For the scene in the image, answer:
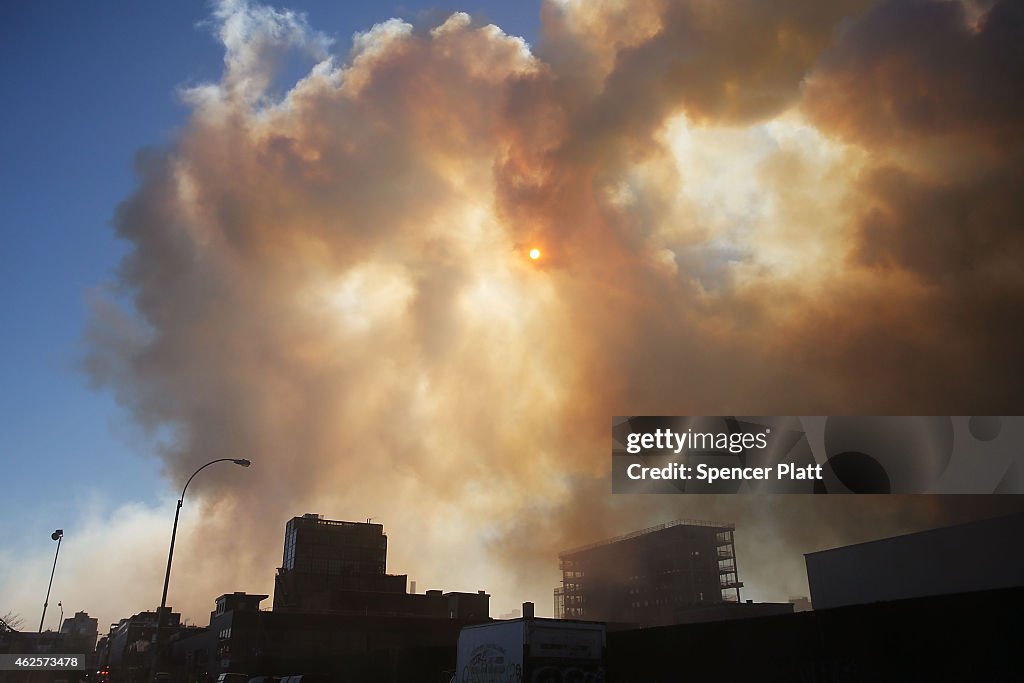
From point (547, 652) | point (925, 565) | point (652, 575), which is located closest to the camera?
point (547, 652)

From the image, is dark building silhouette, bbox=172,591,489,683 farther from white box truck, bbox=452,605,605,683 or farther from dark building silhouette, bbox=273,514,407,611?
white box truck, bbox=452,605,605,683

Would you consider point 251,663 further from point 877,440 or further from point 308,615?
point 877,440

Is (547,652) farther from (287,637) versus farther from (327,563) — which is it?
(327,563)

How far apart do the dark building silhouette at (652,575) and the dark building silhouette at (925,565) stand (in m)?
79.1

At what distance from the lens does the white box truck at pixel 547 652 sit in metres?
19.8

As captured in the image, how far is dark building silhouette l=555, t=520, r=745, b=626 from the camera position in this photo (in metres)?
118

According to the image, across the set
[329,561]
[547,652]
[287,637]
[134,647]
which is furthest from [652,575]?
[547,652]

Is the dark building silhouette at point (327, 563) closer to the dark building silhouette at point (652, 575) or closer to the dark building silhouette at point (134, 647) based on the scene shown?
the dark building silhouette at point (134, 647)

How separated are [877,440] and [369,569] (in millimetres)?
95826

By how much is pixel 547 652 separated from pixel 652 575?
11116 cm

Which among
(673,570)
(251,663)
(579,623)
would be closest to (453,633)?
(251,663)

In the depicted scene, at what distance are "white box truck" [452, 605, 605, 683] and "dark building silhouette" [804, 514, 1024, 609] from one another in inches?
568

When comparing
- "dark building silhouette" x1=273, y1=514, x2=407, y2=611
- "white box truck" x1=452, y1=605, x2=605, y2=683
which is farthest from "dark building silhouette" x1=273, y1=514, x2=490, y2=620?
"white box truck" x1=452, y1=605, x2=605, y2=683

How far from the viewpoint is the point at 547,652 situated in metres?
20.0
